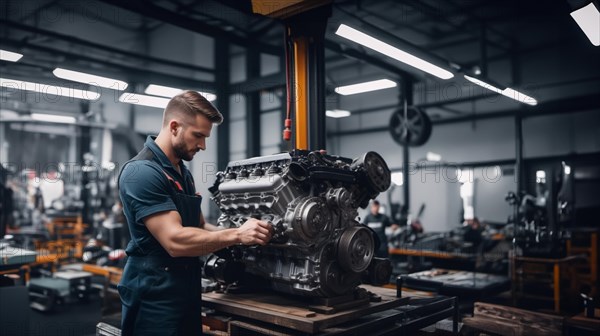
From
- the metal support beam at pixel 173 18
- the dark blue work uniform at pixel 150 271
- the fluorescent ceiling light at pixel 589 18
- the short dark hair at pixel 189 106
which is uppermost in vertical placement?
the fluorescent ceiling light at pixel 589 18

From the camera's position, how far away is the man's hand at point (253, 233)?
64.8 inches

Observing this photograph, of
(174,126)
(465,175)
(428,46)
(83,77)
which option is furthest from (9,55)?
(465,175)

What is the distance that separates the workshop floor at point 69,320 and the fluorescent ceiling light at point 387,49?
12.7 ft

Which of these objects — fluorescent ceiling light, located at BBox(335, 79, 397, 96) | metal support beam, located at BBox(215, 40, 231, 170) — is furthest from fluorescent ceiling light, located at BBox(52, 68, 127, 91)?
fluorescent ceiling light, located at BBox(335, 79, 397, 96)

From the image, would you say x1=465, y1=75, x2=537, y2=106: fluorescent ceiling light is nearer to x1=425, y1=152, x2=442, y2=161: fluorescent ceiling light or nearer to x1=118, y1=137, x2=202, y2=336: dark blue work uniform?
x1=425, y1=152, x2=442, y2=161: fluorescent ceiling light

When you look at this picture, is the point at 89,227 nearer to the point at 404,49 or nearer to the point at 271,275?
the point at 404,49

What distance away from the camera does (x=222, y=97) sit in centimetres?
707

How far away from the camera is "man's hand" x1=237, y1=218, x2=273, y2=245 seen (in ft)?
5.40

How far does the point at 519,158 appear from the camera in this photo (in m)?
9.05

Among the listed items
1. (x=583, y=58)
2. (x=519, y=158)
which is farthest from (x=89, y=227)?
(x=583, y=58)

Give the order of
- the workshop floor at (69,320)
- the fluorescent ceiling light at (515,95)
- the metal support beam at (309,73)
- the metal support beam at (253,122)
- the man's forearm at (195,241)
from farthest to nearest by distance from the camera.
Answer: the fluorescent ceiling light at (515,95) < the metal support beam at (253,122) < the workshop floor at (69,320) < the metal support beam at (309,73) < the man's forearm at (195,241)

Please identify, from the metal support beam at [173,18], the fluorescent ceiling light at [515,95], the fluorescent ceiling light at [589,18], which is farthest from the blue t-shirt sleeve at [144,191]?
the fluorescent ceiling light at [515,95]

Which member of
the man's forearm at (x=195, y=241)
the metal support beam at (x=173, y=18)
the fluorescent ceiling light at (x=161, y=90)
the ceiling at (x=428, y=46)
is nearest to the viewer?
the man's forearm at (x=195, y=241)

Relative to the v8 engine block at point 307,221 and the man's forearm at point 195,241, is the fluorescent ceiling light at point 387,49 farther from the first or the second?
the man's forearm at point 195,241
